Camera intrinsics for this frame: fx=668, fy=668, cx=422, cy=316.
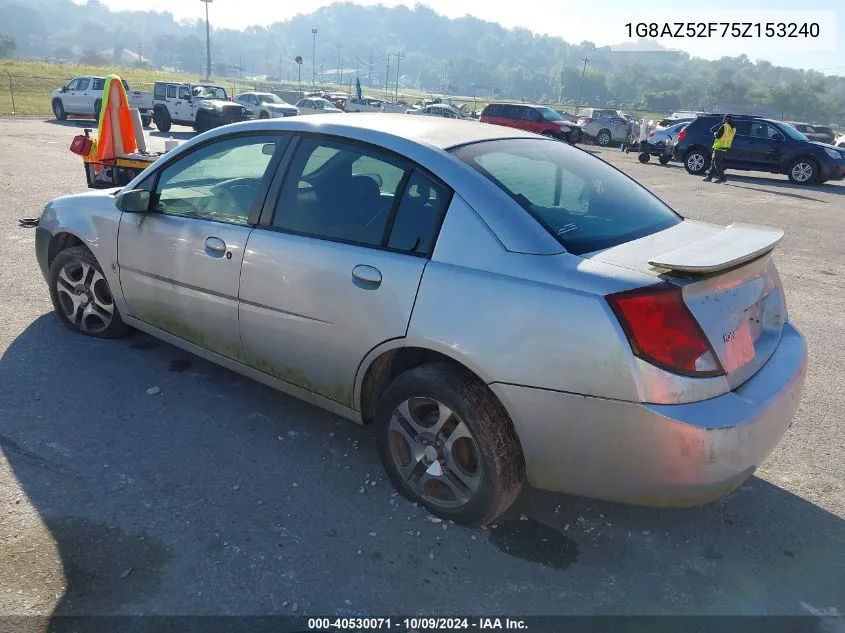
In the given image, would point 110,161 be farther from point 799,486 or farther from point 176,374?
point 799,486

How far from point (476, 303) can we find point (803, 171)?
18732 millimetres

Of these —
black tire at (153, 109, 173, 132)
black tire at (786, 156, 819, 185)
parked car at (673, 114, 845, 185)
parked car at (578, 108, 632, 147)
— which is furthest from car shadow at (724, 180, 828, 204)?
black tire at (153, 109, 173, 132)

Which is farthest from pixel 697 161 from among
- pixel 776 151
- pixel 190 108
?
pixel 190 108

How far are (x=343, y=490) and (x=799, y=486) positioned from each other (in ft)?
7.21

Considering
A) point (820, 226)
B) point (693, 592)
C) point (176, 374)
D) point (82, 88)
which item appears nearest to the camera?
point (693, 592)

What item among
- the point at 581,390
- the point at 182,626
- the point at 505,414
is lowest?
the point at 182,626

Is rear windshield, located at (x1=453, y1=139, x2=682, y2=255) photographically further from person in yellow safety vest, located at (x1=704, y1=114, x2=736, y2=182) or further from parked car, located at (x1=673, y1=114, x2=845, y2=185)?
parked car, located at (x1=673, y1=114, x2=845, y2=185)

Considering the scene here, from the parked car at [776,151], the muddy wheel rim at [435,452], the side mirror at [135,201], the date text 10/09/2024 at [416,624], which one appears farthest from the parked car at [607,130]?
the date text 10/09/2024 at [416,624]

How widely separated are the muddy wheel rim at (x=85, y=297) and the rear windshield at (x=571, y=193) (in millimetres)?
2736

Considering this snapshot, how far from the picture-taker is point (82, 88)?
84.3ft

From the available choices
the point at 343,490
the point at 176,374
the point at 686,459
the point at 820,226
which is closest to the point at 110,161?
the point at 176,374

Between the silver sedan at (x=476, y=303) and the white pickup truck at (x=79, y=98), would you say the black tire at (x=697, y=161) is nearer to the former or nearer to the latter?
the silver sedan at (x=476, y=303)

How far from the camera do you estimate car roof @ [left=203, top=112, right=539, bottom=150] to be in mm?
3070

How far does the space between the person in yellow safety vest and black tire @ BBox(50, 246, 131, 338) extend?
16450 millimetres
